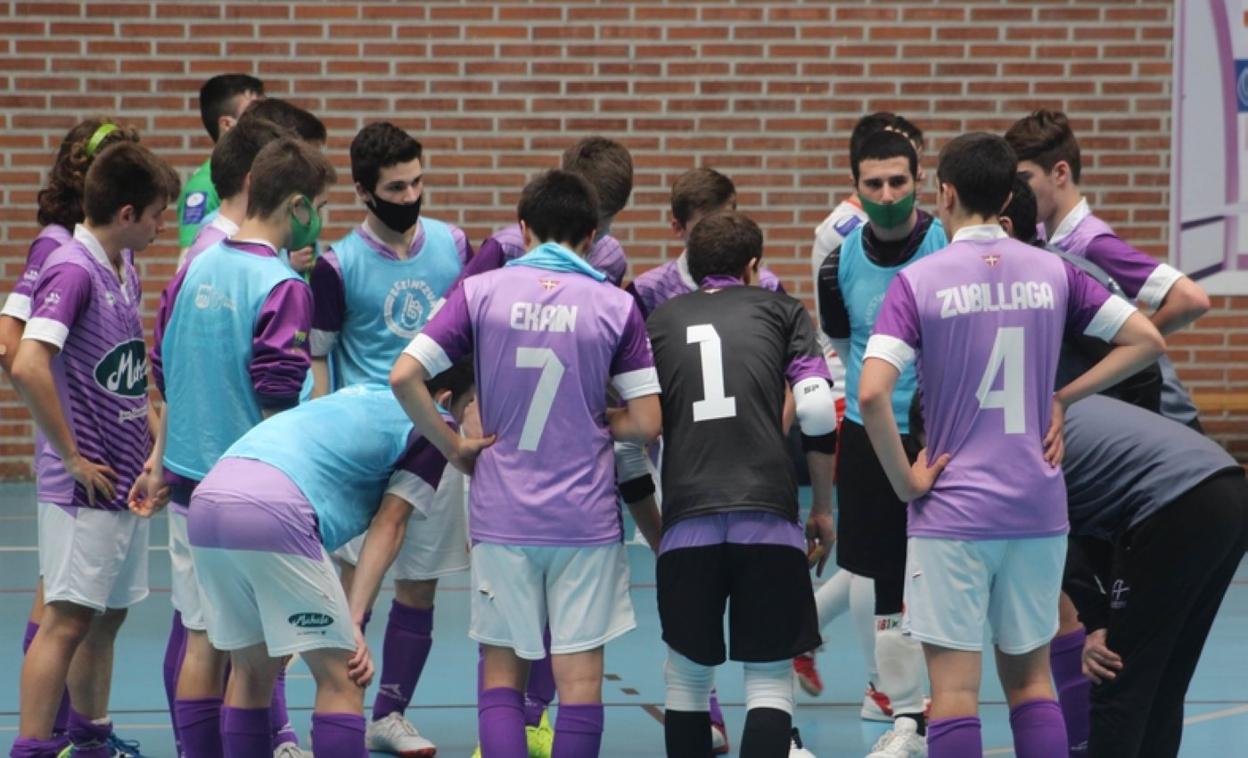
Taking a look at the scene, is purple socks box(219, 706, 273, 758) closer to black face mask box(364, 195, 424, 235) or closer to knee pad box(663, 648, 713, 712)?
knee pad box(663, 648, 713, 712)

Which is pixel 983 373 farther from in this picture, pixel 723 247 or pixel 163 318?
pixel 163 318

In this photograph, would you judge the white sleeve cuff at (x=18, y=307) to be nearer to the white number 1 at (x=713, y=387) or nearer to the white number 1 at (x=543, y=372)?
the white number 1 at (x=543, y=372)

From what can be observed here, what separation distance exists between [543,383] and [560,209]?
1.43 feet

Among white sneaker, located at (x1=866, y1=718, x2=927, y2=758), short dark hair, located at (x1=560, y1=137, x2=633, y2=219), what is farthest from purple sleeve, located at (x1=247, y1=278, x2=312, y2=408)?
white sneaker, located at (x1=866, y1=718, x2=927, y2=758)

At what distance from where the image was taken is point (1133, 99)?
9.49 meters

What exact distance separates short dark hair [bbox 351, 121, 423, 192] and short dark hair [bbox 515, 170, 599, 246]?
0.78 metres

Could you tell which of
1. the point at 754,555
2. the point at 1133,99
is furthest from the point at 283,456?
the point at 1133,99

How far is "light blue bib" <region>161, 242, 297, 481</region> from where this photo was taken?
3945mm

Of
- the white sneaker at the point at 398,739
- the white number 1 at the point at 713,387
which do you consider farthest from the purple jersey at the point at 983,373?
the white sneaker at the point at 398,739

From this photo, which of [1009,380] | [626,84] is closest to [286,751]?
[1009,380]

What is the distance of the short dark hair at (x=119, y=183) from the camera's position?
4309 mm

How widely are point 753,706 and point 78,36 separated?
666cm

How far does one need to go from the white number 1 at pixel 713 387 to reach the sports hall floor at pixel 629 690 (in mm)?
1277

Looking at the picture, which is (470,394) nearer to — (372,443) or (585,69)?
(372,443)
